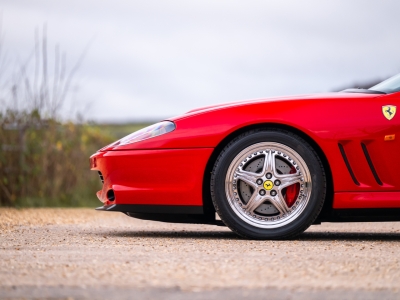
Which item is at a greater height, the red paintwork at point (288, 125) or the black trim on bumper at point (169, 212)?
the red paintwork at point (288, 125)

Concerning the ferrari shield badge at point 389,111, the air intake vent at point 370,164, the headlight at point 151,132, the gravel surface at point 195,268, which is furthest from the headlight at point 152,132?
the ferrari shield badge at point 389,111

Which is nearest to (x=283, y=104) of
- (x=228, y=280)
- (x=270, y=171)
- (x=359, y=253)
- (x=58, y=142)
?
(x=270, y=171)

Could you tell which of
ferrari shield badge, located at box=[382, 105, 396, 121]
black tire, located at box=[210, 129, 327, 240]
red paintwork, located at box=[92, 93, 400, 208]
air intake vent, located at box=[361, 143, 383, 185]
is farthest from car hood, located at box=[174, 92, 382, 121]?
air intake vent, located at box=[361, 143, 383, 185]

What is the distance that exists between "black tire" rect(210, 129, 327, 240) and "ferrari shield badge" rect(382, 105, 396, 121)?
1.68 ft

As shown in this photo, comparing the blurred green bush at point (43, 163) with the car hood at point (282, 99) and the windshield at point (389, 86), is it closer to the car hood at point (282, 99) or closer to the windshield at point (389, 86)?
the car hood at point (282, 99)

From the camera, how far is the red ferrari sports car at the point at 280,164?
432cm

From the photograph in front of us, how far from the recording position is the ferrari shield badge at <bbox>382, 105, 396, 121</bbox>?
4.32 m

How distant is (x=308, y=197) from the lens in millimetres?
4340

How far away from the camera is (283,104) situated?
442 cm

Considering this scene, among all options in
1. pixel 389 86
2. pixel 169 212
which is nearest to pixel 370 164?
pixel 389 86

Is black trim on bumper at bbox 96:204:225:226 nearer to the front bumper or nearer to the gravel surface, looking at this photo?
the front bumper

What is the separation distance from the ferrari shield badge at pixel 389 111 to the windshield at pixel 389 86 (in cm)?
19

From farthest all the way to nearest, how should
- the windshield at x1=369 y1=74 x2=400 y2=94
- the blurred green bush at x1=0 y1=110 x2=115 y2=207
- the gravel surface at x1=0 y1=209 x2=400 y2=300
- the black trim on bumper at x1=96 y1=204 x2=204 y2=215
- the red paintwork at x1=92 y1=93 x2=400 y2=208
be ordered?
the blurred green bush at x1=0 y1=110 x2=115 y2=207 < the windshield at x1=369 y1=74 x2=400 y2=94 < the black trim on bumper at x1=96 y1=204 x2=204 y2=215 < the red paintwork at x1=92 y1=93 x2=400 y2=208 < the gravel surface at x1=0 y1=209 x2=400 y2=300

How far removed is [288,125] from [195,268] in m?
1.57
